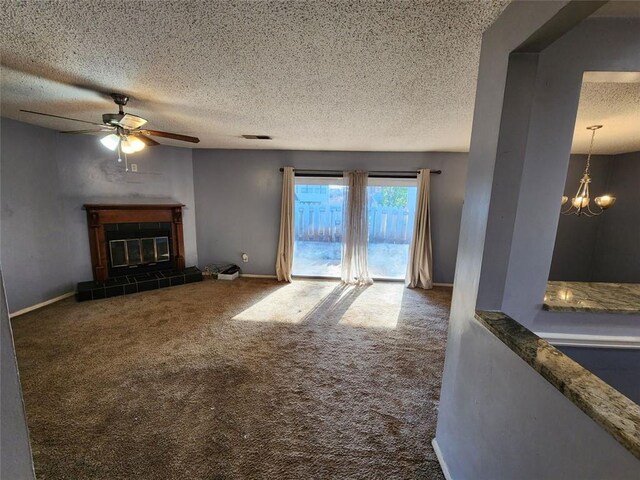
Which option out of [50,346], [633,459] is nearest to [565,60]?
[633,459]

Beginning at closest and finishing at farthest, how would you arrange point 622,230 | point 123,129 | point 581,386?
point 581,386
point 123,129
point 622,230

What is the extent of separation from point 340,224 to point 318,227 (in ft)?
1.32

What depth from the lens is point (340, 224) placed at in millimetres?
4652

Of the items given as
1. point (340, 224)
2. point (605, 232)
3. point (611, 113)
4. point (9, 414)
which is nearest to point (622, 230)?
point (605, 232)

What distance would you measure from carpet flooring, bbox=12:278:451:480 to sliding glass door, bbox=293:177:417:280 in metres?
1.34

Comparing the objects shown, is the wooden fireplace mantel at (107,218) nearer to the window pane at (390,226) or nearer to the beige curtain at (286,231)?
the beige curtain at (286,231)

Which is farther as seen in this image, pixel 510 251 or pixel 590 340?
pixel 590 340

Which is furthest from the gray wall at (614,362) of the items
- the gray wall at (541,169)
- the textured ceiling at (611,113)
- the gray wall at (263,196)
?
the gray wall at (263,196)

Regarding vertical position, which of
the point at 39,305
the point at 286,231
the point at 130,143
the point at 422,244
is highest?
the point at 130,143

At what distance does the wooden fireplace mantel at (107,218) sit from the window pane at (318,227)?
6.55 feet

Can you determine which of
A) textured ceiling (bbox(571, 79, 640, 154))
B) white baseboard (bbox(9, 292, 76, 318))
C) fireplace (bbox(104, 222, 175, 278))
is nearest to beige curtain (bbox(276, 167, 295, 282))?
fireplace (bbox(104, 222, 175, 278))

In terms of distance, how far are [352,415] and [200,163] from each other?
4.36 meters

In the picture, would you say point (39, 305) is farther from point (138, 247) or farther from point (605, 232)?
point (605, 232)

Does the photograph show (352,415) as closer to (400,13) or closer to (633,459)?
(633,459)
